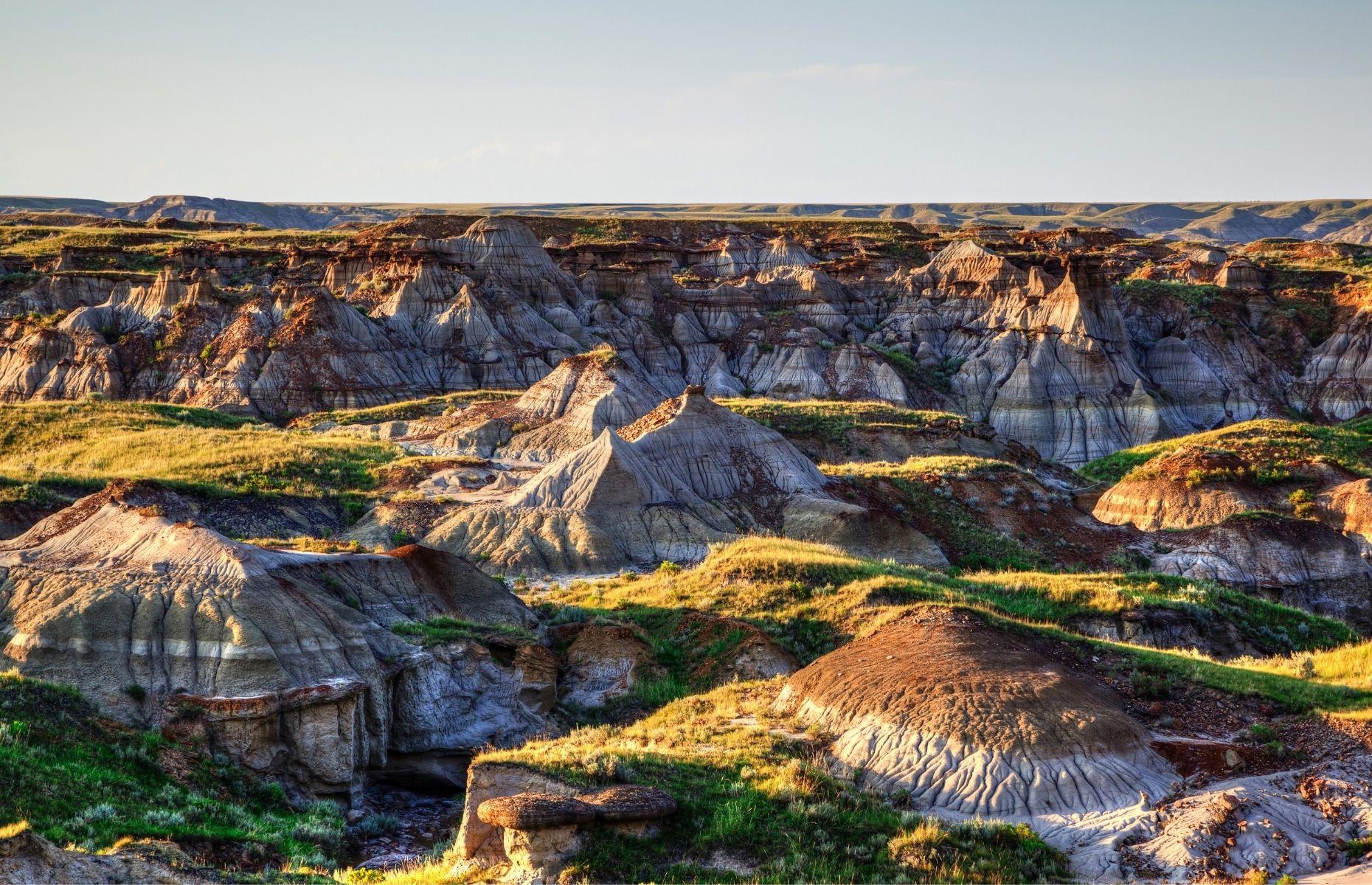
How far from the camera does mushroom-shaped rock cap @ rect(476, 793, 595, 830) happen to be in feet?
50.9

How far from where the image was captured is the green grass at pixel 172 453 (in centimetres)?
4578

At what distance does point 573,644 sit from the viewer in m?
27.4

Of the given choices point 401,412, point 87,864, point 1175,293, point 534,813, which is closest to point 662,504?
point 534,813

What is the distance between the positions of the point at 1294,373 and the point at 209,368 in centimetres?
7800

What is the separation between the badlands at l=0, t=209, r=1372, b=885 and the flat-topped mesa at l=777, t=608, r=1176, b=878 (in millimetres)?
65

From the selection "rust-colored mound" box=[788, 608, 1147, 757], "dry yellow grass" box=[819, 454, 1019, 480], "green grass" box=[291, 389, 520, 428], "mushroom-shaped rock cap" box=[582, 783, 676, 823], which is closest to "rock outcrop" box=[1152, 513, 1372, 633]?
"dry yellow grass" box=[819, 454, 1019, 480]

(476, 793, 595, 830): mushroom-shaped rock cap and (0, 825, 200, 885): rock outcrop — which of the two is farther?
(476, 793, 595, 830): mushroom-shaped rock cap

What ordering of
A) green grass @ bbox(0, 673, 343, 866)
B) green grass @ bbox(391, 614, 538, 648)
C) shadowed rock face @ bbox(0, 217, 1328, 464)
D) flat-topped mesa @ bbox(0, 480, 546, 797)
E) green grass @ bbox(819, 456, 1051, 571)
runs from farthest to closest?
1. shadowed rock face @ bbox(0, 217, 1328, 464)
2. green grass @ bbox(819, 456, 1051, 571)
3. green grass @ bbox(391, 614, 538, 648)
4. flat-topped mesa @ bbox(0, 480, 546, 797)
5. green grass @ bbox(0, 673, 343, 866)

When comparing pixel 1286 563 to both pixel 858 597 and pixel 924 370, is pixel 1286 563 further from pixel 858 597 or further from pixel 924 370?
pixel 924 370

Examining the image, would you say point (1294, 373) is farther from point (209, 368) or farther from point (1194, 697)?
→ point (1194, 697)

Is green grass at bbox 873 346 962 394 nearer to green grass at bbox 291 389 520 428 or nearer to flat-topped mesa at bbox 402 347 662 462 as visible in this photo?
green grass at bbox 291 389 520 428

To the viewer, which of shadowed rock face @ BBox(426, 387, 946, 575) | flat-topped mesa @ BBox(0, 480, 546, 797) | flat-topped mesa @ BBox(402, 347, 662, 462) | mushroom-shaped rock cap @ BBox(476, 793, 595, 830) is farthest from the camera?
flat-topped mesa @ BBox(402, 347, 662, 462)

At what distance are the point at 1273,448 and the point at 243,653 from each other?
47057 mm

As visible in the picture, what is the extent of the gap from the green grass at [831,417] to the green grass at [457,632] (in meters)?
35.6
